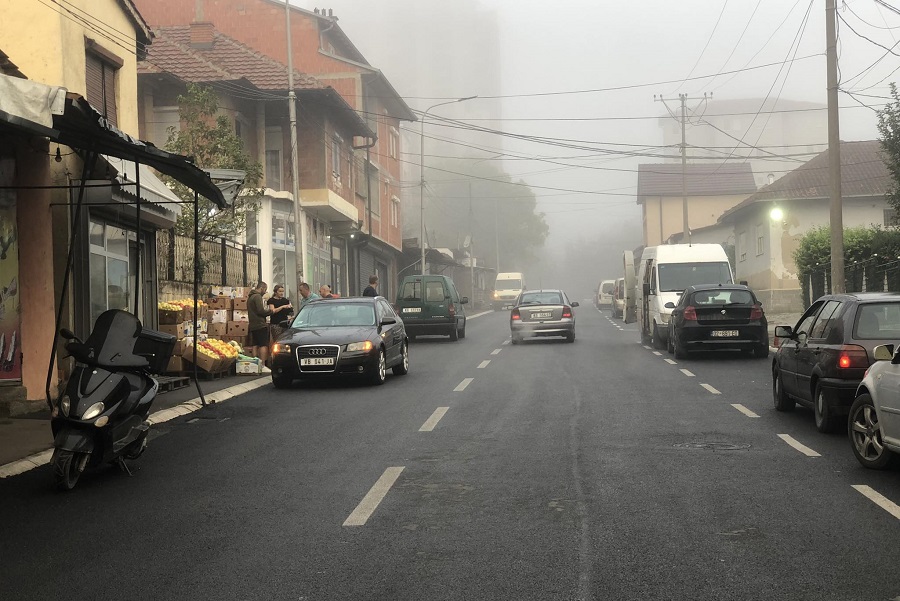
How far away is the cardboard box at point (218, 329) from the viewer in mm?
19781

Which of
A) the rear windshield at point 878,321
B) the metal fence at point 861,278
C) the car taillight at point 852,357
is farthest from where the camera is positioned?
the metal fence at point 861,278

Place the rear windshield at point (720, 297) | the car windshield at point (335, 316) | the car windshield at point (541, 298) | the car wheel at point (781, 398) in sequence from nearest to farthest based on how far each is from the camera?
the car wheel at point (781, 398) < the car windshield at point (335, 316) < the rear windshield at point (720, 297) < the car windshield at point (541, 298)

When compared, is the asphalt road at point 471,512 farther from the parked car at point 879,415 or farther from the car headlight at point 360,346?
the car headlight at point 360,346

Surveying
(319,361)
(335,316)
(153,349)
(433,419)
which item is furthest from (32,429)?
(335,316)

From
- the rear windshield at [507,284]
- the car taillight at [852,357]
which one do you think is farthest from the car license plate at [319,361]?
the rear windshield at [507,284]

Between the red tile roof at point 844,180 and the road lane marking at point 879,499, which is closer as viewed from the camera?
the road lane marking at point 879,499

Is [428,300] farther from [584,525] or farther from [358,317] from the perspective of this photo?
[584,525]

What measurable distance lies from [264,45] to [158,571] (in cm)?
4035

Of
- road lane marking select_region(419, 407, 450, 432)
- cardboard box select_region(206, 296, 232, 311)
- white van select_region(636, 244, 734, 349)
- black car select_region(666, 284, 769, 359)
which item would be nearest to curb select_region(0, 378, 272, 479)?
cardboard box select_region(206, 296, 232, 311)

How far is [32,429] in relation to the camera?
1149 cm

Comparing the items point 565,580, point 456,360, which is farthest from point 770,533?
point 456,360

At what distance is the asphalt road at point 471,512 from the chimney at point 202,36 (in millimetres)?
27280

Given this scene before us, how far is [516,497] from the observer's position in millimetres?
7172

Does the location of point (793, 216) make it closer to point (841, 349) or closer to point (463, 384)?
point (463, 384)
